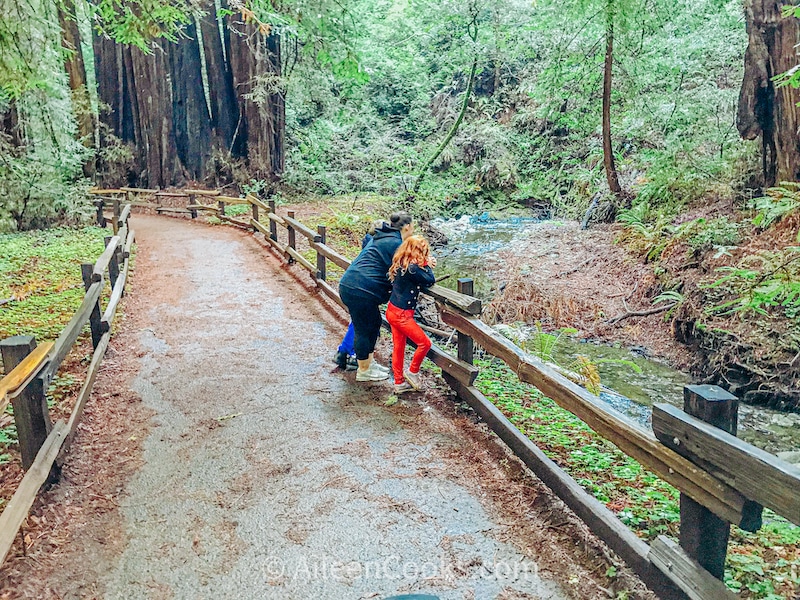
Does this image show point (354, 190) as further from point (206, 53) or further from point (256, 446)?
point (256, 446)

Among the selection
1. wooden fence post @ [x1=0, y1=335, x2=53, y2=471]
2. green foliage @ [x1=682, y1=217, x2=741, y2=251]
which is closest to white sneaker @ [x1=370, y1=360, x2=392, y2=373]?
wooden fence post @ [x1=0, y1=335, x2=53, y2=471]

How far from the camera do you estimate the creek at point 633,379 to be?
6.74 meters

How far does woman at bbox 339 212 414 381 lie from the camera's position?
19.4ft

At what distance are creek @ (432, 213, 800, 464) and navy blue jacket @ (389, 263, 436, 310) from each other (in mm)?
1896

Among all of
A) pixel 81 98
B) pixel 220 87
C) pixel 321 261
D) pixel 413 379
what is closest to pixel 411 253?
pixel 413 379

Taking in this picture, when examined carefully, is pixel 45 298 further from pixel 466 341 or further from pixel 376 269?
pixel 466 341

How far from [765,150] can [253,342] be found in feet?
31.3

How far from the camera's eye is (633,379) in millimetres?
8453

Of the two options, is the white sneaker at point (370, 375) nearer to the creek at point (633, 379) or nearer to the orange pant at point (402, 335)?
the orange pant at point (402, 335)

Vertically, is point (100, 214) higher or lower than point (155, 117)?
lower

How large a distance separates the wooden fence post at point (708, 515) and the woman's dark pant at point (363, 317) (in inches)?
136

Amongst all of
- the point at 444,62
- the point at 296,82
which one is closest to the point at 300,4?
the point at 296,82

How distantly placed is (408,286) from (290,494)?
88.9 inches

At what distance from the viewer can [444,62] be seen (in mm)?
29922
